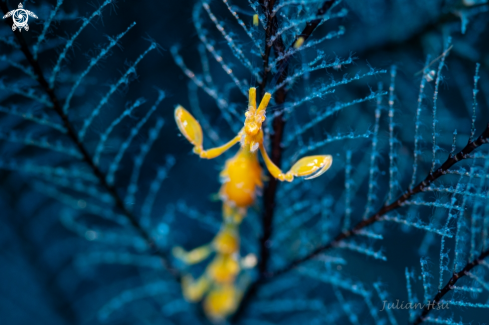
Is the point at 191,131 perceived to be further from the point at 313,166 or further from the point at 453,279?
the point at 453,279

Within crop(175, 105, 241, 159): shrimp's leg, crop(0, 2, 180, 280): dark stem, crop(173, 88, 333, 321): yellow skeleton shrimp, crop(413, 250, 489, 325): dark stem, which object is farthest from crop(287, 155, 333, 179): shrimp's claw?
crop(0, 2, 180, 280): dark stem

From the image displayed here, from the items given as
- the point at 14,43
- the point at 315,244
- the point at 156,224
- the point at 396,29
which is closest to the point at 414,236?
the point at 315,244

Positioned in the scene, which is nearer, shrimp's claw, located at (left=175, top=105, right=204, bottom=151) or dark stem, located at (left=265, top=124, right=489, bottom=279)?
dark stem, located at (left=265, top=124, right=489, bottom=279)

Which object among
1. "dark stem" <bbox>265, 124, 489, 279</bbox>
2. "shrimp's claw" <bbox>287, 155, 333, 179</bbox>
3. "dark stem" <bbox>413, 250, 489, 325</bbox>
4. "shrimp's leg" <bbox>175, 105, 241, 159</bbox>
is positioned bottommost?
"dark stem" <bbox>413, 250, 489, 325</bbox>

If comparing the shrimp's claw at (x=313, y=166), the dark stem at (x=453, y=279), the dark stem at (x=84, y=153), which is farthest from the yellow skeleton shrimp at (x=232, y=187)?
the dark stem at (x=453, y=279)

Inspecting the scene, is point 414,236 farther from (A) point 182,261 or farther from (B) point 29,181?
(B) point 29,181

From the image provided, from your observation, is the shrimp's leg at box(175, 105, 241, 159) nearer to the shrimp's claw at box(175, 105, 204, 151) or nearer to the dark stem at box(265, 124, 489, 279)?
the shrimp's claw at box(175, 105, 204, 151)

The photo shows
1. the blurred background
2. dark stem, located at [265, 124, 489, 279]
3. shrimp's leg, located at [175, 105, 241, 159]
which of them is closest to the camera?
dark stem, located at [265, 124, 489, 279]
